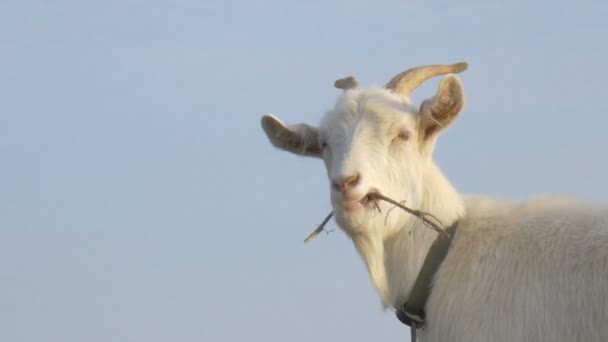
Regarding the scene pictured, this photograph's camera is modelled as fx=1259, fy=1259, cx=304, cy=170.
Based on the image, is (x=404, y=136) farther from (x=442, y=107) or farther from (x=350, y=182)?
(x=350, y=182)

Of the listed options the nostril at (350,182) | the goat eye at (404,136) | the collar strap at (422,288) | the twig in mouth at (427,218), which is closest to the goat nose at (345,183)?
the nostril at (350,182)

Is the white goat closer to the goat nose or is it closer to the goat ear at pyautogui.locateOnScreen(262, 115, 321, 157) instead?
the goat nose

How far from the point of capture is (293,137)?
8.96m

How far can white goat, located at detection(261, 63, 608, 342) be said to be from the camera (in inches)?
299

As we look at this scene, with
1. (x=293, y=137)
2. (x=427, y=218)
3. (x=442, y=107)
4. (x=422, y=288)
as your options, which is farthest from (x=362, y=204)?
(x=293, y=137)

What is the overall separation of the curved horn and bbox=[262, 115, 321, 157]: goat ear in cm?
64

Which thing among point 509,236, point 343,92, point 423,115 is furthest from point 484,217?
point 343,92

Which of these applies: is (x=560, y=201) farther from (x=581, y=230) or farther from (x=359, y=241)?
(x=359, y=241)

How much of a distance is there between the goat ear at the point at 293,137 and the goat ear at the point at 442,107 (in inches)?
32.5

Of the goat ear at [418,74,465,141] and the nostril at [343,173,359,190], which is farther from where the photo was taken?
the goat ear at [418,74,465,141]

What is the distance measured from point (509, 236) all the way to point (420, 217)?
585 millimetres

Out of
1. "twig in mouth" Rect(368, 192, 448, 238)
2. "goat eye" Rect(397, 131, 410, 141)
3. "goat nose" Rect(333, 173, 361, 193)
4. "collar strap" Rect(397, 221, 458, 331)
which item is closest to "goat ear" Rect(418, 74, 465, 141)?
"goat eye" Rect(397, 131, 410, 141)

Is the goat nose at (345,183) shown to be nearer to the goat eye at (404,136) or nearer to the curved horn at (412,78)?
the goat eye at (404,136)

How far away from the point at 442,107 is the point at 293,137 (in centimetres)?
117
